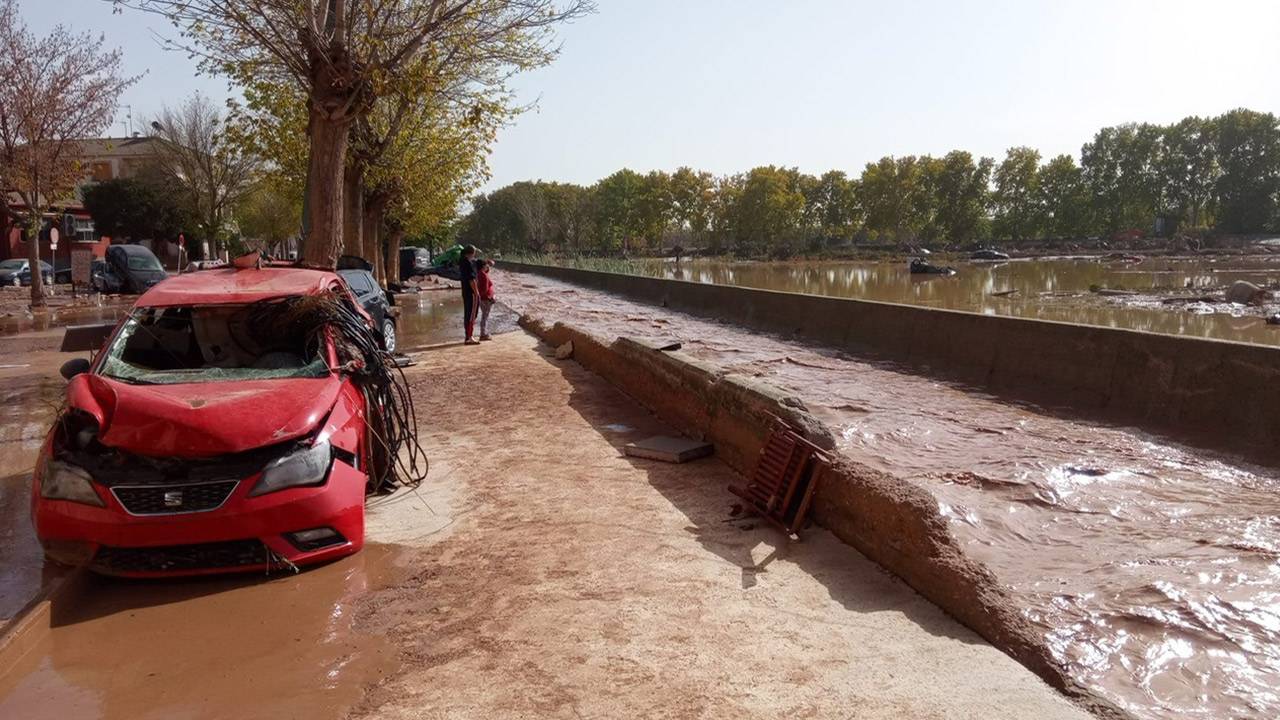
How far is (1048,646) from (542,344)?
45.8 ft

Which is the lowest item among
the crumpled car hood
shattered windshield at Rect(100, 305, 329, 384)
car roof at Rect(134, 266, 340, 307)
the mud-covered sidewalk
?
the mud-covered sidewalk

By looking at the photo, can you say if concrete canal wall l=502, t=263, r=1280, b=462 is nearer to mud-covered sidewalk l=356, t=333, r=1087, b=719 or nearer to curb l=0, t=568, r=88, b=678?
mud-covered sidewalk l=356, t=333, r=1087, b=719

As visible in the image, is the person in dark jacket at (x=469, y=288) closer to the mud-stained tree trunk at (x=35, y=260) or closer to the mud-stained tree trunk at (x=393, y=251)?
the mud-stained tree trunk at (x=35, y=260)

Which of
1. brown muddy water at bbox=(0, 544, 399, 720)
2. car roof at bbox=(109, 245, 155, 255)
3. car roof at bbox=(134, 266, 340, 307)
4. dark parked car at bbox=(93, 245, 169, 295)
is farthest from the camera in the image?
car roof at bbox=(109, 245, 155, 255)

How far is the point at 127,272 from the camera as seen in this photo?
109 ft

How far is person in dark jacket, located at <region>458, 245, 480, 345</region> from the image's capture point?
54.4 ft

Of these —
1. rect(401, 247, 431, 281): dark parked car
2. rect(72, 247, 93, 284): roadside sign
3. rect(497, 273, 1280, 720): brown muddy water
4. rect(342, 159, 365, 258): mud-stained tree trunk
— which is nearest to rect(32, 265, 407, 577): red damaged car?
rect(497, 273, 1280, 720): brown muddy water

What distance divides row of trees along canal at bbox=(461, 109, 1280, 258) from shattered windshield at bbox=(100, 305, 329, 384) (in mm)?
89572

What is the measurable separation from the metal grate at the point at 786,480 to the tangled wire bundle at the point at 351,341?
9.02ft

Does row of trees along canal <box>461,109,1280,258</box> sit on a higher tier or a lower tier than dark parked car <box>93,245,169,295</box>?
higher

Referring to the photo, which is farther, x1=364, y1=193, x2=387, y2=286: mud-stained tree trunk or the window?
the window

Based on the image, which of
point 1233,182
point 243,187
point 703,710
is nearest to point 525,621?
point 703,710

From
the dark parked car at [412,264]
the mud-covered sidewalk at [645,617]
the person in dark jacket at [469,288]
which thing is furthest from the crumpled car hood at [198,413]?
the dark parked car at [412,264]

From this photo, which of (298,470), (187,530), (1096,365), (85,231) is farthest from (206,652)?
(85,231)
